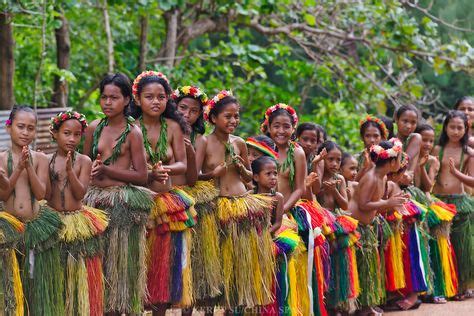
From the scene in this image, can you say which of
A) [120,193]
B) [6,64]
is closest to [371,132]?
[120,193]

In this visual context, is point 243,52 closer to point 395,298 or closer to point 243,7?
point 243,7

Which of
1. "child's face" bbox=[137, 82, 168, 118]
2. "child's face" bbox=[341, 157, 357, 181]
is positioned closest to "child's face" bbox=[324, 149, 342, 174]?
"child's face" bbox=[341, 157, 357, 181]

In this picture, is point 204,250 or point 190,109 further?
point 190,109

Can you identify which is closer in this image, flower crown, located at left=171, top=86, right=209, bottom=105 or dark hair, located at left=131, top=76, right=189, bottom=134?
dark hair, located at left=131, top=76, right=189, bottom=134

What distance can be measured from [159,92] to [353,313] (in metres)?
2.40

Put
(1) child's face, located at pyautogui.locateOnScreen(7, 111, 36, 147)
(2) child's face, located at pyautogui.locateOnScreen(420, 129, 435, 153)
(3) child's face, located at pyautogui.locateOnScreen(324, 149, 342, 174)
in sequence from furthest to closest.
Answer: (2) child's face, located at pyautogui.locateOnScreen(420, 129, 435, 153)
(3) child's face, located at pyautogui.locateOnScreen(324, 149, 342, 174)
(1) child's face, located at pyautogui.locateOnScreen(7, 111, 36, 147)

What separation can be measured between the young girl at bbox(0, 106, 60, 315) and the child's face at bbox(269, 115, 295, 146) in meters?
1.83

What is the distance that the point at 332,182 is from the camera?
7.09 meters

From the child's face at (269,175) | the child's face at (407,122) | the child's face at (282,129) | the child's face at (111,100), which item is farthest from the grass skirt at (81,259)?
the child's face at (407,122)

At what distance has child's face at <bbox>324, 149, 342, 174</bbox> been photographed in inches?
281

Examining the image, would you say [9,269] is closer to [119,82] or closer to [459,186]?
[119,82]

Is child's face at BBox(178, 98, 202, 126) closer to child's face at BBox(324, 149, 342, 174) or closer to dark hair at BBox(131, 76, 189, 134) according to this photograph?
dark hair at BBox(131, 76, 189, 134)

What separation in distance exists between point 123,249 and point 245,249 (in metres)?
0.87

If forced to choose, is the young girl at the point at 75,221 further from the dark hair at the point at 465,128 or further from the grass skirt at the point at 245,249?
the dark hair at the point at 465,128
